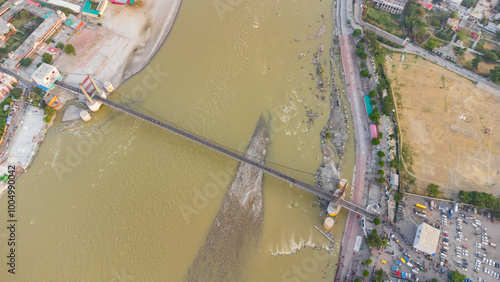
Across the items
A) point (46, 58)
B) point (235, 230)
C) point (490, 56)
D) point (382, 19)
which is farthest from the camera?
point (382, 19)

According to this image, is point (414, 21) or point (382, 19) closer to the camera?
point (414, 21)

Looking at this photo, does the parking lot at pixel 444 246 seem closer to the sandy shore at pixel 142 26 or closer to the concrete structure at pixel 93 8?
the sandy shore at pixel 142 26

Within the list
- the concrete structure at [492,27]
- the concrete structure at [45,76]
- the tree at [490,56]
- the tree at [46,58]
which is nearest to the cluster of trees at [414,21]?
the tree at [490,56]

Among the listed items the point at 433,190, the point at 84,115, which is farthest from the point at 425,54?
the point at 84,115

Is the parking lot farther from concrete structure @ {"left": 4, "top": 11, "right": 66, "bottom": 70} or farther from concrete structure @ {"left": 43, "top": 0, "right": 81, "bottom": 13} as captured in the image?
concrete structure @ {"left": 43, "top": 0, "right": 81, "bottom": 13}

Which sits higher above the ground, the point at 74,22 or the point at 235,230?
the point at 74,22

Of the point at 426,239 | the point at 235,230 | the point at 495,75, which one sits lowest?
the point at 235,230

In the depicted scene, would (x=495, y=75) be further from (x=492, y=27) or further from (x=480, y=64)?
(x=492, y=27)

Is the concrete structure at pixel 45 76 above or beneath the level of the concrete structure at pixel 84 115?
above
